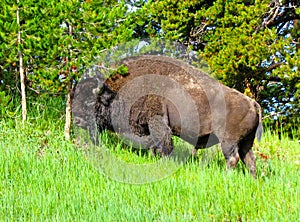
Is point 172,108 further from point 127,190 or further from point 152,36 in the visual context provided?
point 152,36

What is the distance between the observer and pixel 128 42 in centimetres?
755

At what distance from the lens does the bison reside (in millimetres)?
5930

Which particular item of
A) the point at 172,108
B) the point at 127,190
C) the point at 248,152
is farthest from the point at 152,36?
the point at 127,190

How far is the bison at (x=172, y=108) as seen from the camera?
593 cm

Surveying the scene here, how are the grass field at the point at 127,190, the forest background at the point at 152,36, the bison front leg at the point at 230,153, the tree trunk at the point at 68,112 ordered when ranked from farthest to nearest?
the tree trunk at the point at 68,112 → the forest background at the point at 152,36 → the bison front leg at the point at 230,153 → the grass field at the point at 127,190

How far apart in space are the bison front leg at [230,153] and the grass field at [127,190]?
185 millimetres

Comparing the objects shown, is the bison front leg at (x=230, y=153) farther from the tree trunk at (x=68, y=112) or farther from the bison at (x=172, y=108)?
the tree trunk at (x=68, y=112)

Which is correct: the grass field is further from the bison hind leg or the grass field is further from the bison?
the bison

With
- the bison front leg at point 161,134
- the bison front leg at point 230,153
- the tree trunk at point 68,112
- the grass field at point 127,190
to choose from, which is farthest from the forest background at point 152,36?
the bison front leg at point 230,153

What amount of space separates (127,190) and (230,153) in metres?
1.54

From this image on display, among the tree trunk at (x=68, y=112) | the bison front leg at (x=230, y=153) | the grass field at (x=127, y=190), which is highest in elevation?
the tree trunk at (x=68, y=112)

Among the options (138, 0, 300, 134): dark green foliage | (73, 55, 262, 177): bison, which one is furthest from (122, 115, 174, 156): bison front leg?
(138, 0, 300, 134): dark green foliage

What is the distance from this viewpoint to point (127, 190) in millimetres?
5160

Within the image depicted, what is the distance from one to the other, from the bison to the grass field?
339 mm
